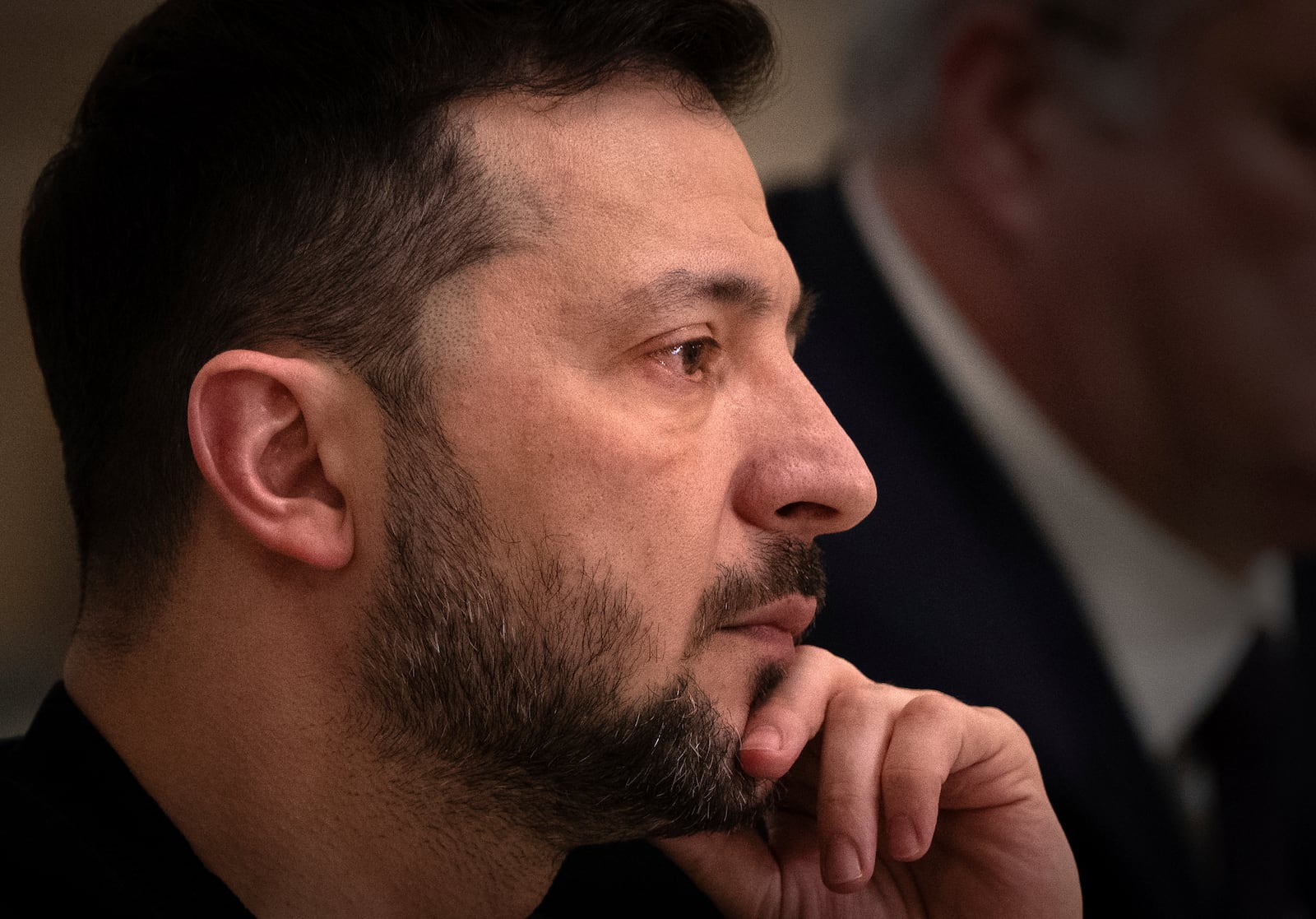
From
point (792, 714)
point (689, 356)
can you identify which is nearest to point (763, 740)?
point (792, 714)

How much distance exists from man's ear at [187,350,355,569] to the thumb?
0.41 meters

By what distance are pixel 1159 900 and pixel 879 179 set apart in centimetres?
71

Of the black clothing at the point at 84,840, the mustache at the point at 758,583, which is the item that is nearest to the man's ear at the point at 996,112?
the mustache at the point at 758,583

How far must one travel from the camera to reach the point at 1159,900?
1105 millimetres

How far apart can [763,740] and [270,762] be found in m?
0.38

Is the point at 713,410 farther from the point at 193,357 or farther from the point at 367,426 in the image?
the point at 193,357

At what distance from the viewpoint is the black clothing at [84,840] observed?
88cm

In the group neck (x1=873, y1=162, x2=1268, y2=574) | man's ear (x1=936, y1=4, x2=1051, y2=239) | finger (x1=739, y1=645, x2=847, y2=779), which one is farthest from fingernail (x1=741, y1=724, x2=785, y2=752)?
man's ear (x1=936, y1=4, x2=1051, y2=239)

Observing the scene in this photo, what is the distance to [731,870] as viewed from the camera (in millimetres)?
1095

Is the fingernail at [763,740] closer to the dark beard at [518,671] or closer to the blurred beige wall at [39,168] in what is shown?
the dark beard at [518,671]

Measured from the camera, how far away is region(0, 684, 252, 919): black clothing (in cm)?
88

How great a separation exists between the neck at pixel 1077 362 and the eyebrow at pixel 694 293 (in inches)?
9.6

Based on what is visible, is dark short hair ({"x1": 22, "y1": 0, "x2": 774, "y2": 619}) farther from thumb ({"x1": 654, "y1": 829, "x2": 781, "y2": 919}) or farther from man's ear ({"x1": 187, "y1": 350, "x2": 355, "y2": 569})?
thumb ({"x1": 654, "y1": 829, "x2": 781, "y2": 919})

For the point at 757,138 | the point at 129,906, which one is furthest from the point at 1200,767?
the point at 129,906
